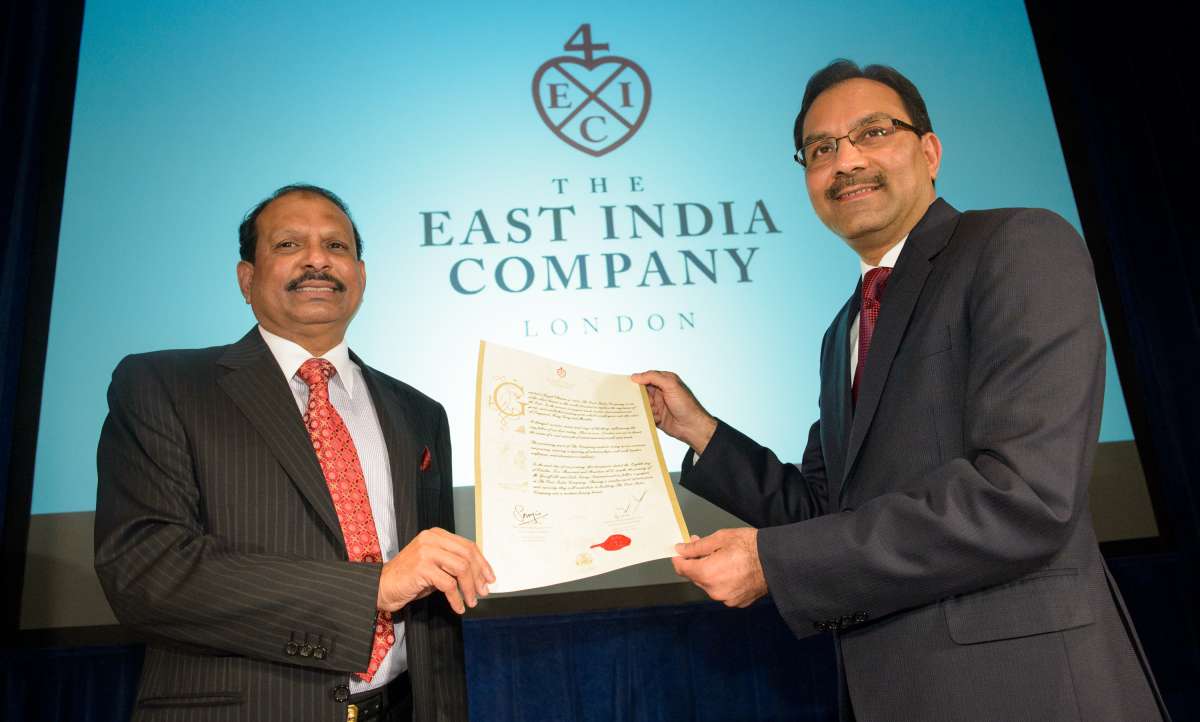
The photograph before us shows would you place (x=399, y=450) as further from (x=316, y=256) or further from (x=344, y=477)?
(x=316, y=256)

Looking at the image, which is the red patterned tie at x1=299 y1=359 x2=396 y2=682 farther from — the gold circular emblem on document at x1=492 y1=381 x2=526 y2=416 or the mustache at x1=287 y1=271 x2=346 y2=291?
the gold circular emblem on document at x1=492 y1=381 x2=526 y2=416

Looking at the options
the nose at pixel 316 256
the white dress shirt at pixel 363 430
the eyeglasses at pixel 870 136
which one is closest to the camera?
the white dress shirt at pixel 363 430

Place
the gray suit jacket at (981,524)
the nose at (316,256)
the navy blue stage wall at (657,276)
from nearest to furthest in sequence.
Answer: the gray suit jacket at (981,524) < the nose at (316,256) < the navy blue stage wall at (657,276)

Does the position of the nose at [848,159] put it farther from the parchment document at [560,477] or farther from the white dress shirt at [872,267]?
the parchment document at [560,477]

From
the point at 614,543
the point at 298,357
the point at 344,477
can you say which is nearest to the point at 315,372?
the point at 298,357

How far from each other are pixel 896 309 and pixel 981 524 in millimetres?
458

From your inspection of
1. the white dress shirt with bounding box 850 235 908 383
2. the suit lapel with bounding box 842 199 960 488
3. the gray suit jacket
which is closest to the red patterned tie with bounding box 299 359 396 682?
the gray suit jacket

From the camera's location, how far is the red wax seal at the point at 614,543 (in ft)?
4.76

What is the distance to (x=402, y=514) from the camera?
1735 millimetres

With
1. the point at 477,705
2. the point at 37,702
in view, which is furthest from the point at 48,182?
the point at 477,705

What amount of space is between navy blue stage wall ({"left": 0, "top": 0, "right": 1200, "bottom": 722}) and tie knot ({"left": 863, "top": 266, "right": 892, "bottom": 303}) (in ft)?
3.68

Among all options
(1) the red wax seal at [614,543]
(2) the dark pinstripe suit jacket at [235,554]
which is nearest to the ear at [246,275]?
(2) the dark pinstripe suit jacket at [235,554]

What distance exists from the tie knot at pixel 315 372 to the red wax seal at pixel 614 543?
0.80 meters

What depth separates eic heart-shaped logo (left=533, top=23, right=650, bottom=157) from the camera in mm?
3092
